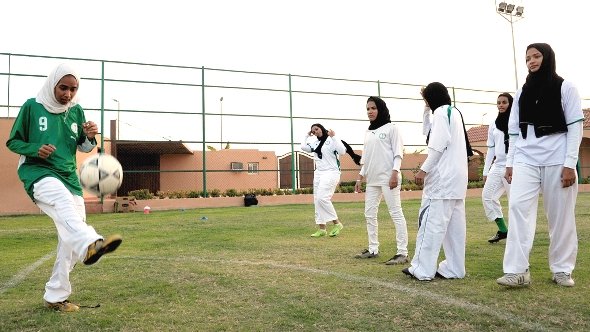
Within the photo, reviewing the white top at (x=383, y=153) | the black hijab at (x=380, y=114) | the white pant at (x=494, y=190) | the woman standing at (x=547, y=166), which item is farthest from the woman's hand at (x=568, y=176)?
the white pant at (x=494, y=190)

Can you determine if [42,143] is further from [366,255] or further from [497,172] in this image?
[497,172]

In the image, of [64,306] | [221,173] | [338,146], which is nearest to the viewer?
[64,306]

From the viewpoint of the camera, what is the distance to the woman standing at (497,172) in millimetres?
7840

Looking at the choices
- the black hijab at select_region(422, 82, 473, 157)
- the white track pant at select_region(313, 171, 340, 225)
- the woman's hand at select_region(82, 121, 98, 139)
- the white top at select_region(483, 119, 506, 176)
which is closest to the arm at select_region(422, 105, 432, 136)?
the black hijab at select_region(422, 82, 473, 157)

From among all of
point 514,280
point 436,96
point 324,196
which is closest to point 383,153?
point 436,96

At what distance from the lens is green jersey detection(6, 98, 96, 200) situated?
4.01 metres

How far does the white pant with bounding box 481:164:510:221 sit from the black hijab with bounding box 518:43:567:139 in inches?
144

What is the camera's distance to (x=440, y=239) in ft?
16.7

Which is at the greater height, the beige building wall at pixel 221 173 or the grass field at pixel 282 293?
the beige building wall at pixel 221 173

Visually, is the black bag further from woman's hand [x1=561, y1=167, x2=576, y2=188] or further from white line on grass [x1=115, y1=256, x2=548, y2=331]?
woman's hand [x1=561, y1=167, x2=576, y2=188]

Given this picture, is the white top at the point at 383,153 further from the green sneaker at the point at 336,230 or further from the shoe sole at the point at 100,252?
the shoe sole at the point at 100,252

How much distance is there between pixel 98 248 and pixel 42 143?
3.52ft

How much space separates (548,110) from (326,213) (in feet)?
17.4

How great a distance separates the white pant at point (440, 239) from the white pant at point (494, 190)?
10.6 ft
